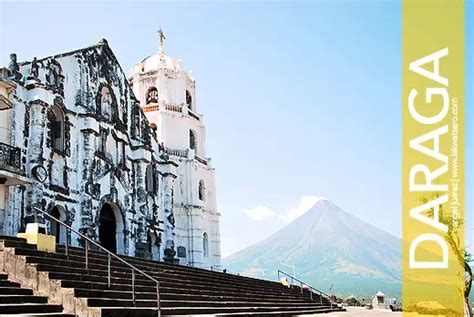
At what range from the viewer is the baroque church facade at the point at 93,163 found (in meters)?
21.7

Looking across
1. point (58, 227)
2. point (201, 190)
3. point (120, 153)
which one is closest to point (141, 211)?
point (120, 153)

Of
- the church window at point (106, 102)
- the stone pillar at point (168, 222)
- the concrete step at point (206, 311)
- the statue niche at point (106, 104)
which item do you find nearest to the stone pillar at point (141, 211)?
the stone pillar at point (168, 222)

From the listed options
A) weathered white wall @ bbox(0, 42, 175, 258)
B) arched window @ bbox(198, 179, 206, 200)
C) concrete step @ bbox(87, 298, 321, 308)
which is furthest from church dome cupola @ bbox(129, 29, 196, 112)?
concrete step @ bbox(87, 298, 321, 308)

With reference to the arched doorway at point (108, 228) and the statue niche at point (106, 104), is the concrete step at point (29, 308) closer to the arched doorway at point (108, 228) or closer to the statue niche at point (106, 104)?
the arched doorway at point (108, 228)

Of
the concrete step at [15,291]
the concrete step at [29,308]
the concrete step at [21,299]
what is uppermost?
the concrete step at [15,291]

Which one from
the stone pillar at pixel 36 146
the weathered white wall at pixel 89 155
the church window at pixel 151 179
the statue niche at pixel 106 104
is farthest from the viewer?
the church window at pixel 151 179

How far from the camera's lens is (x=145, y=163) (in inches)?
1204

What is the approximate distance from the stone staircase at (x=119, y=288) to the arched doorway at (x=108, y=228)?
6145 mm

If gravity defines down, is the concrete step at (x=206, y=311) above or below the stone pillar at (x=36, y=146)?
below

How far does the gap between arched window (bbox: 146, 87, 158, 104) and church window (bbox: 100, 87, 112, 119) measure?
13447mm

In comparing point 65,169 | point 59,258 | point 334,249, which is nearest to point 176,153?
point 65,169

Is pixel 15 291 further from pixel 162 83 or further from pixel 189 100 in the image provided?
pixel 189 100

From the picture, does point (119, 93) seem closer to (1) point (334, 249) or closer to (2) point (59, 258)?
(2) point (59, 258)

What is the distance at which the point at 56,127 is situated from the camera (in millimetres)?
24641
